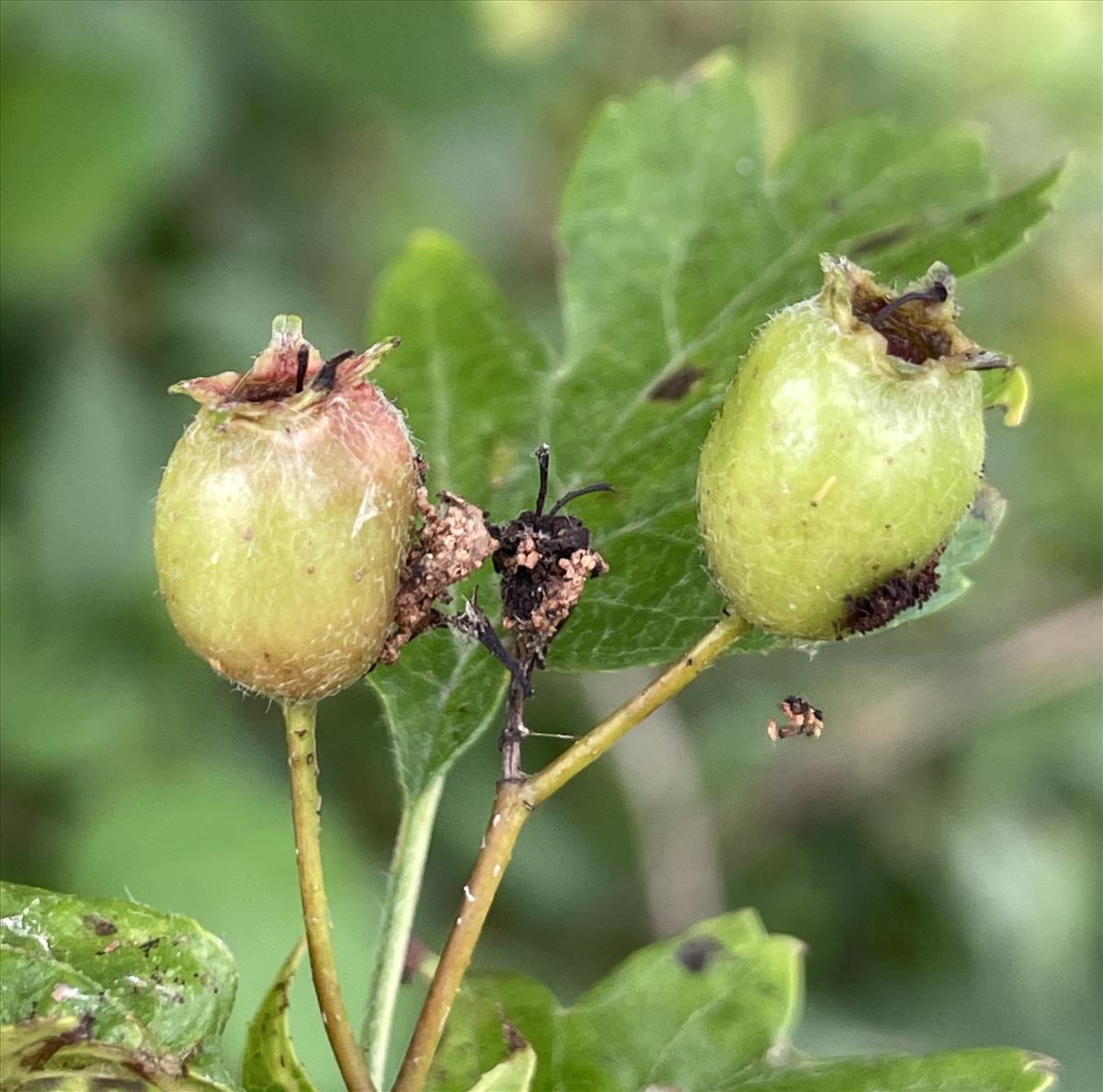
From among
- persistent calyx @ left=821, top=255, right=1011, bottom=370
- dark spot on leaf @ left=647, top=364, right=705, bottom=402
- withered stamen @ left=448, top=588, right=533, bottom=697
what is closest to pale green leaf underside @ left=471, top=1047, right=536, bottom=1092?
withered stamen @ left=448, top=588, right=533, bottom=697

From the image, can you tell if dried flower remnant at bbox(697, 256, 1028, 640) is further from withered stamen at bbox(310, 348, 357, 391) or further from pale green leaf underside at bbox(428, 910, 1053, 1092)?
pale green leaf underside at bbox(428, 910, 1053, 1092)

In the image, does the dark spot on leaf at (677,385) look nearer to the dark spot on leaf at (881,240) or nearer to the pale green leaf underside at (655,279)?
the pale green leaf underside at (655,279)

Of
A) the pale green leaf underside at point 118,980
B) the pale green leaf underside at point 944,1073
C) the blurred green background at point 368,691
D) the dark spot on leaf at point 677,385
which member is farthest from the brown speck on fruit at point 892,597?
the blurred green background at point 368,691

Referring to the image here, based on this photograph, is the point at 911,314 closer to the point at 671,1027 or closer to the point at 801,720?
the point at 801,720

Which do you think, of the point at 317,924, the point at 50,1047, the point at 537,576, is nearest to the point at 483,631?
the point at 537,576

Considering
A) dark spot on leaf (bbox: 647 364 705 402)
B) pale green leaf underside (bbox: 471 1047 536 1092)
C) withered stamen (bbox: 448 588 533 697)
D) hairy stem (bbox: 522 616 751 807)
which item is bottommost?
pale green leaf underside (bbox: 471 1047 536 1092)

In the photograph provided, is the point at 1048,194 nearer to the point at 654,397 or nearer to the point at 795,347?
the point at 654,397

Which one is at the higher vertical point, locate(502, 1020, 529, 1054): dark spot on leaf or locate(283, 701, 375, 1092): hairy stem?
locate(283, 701, 375, 1092): hairy stem
